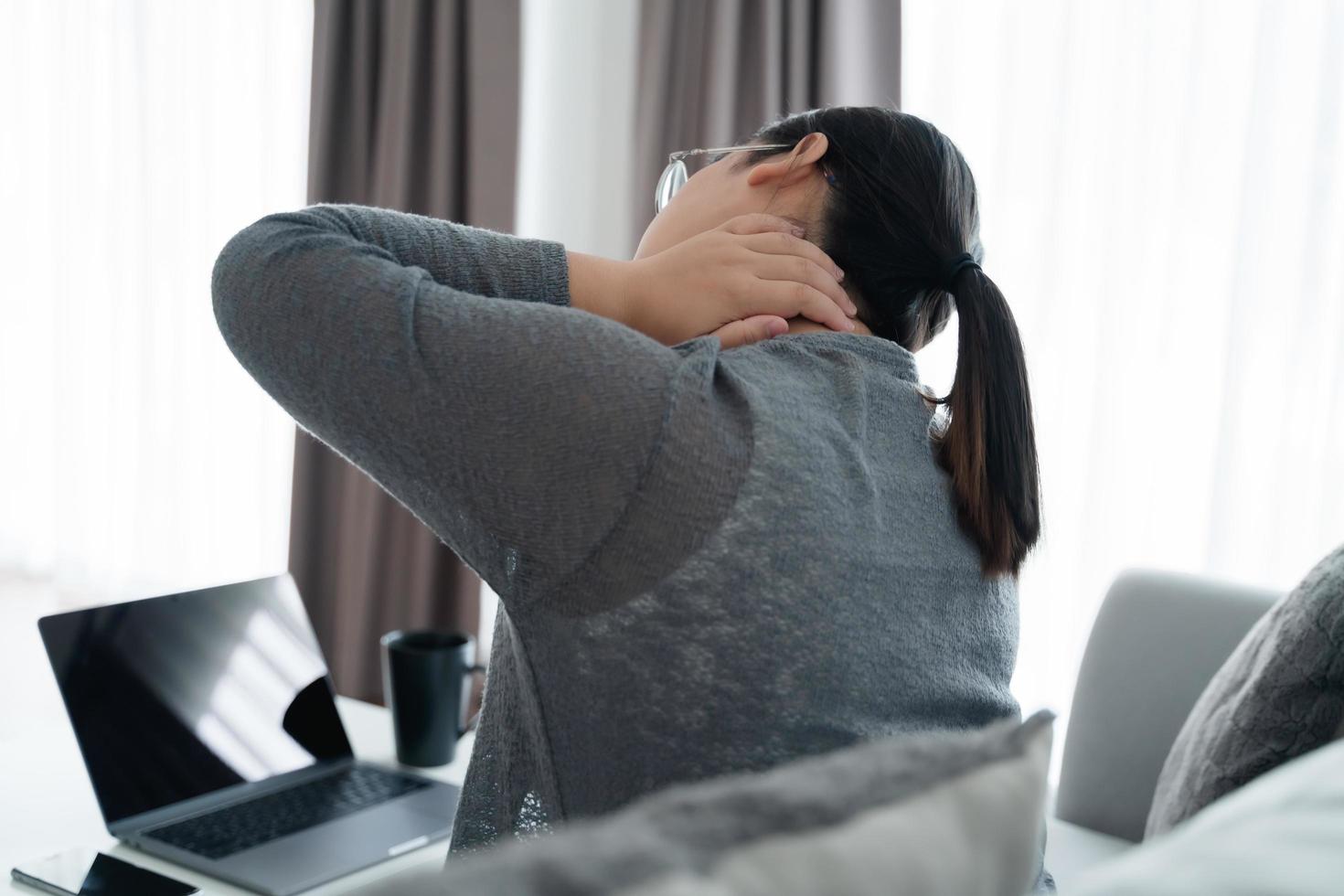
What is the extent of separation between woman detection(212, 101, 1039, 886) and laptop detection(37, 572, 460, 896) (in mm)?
238

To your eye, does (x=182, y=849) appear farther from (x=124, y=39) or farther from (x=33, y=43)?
(x=33, y=43)

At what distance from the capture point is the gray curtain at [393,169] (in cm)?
273

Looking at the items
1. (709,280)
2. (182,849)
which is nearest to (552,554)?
(709,280)

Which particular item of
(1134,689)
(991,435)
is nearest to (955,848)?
(991,435)

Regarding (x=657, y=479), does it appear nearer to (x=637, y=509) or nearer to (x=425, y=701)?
(x=637, y=509)

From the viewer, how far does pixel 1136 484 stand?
2.13 metres

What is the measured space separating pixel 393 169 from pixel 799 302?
2151 millimetres

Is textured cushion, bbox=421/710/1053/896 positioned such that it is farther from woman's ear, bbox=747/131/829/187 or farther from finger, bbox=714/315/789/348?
woman's ear, bbox=747/131/829/187

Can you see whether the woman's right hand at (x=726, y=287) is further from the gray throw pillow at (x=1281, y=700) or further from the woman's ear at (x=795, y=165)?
the gray throw pillow at (x=1281, y=700)

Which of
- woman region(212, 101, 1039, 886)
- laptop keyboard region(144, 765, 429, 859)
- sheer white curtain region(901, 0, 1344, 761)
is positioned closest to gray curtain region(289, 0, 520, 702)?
sheer white curtain region(901, 0, 1344, 761)

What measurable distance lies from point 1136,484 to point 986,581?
4.73 ft

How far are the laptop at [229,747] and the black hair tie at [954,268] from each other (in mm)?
674

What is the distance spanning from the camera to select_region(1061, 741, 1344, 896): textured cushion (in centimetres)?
29

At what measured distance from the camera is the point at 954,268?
961 mm
